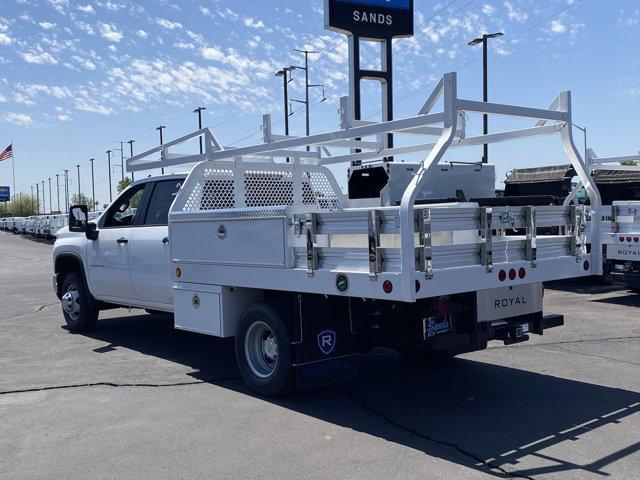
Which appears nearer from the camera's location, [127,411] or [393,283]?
[393,283]

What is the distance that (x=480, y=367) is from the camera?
696cm

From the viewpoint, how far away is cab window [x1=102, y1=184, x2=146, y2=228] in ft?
27.0

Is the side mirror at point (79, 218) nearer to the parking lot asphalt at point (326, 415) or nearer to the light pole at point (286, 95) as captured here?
the parking lot asphalt at point (326, 415)

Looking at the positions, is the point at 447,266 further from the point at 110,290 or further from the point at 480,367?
the point at 110,290

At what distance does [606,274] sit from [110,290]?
843 centimetres

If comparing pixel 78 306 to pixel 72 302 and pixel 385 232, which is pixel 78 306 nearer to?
pixel 72 302

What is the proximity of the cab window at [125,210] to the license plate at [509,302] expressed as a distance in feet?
14.9

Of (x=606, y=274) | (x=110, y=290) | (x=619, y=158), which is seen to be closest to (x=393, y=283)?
(x=110, y=290)

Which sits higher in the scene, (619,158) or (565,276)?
(619,158)

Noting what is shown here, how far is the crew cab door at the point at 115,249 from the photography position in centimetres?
811

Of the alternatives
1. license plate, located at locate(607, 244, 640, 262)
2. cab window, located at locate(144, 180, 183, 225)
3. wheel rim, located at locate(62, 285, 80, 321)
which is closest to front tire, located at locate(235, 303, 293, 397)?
cab window, located at locate(144, 180, 183, 225)

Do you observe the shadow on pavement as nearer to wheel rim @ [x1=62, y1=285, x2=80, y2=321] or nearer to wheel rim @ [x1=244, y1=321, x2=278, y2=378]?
wheel rim @ [x1=244, y1=321, x2=278, y2=378]

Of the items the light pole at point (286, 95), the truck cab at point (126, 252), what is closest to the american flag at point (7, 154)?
the light pole at point (286, 95)

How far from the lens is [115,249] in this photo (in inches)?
326
